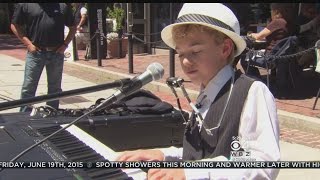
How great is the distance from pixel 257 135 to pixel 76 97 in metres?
6.64

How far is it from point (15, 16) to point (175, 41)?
414cm

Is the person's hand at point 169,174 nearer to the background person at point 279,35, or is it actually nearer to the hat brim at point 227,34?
the hat brim at point 227,34

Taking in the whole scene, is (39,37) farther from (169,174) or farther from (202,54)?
(169,174)

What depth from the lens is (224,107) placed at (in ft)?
5.36

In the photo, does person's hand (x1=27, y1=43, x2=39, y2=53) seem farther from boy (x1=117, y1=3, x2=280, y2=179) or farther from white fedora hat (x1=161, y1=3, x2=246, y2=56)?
white fedora hat (x1=161, y1=3, x2=246, y2=56)

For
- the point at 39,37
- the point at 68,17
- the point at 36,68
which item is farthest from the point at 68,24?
the point at 36,68

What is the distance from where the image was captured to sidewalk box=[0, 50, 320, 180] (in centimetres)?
426

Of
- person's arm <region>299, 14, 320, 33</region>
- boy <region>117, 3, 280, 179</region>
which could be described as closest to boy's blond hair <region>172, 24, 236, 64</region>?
boy <region>117, 3, 280, 179</region>

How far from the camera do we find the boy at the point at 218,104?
151cm

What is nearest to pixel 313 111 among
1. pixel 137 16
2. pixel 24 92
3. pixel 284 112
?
pixel 284 112

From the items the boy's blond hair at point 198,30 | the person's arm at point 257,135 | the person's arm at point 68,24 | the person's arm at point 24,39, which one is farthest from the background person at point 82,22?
the person's arm at point 257,135

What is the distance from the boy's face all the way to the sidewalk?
153 cm

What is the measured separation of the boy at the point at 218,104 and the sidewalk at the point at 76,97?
59.9 inches

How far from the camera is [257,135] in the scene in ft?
Result: 5.05
